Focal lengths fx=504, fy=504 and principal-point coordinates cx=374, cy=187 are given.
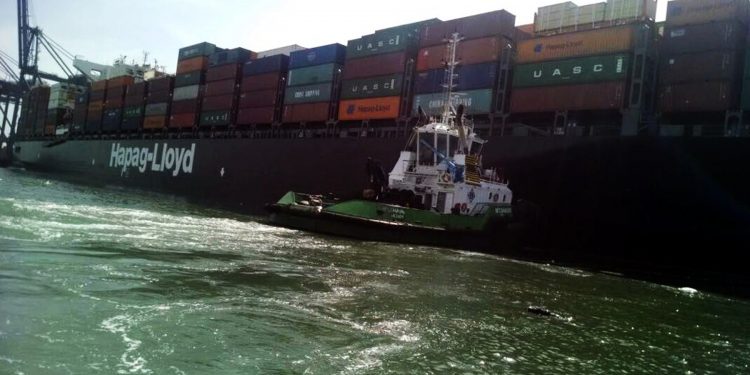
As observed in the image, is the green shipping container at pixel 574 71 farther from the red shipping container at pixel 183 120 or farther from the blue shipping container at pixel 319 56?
the red shipping container at pixel 183 120

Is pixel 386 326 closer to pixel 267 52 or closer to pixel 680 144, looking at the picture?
pixel 680 144

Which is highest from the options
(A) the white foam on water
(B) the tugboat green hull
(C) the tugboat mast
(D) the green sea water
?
(C) the tugboat mast

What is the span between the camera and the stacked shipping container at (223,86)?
35.8 m

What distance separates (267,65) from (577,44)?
69.0 ft

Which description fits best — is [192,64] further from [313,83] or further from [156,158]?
[313,83]

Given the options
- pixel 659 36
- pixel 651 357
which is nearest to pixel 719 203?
pixel 659 36

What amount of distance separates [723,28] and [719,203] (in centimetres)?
567

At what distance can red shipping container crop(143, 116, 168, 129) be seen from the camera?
41938 mm

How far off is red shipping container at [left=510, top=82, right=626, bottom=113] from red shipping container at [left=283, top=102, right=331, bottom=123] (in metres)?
12.2

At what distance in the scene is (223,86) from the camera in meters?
36.5

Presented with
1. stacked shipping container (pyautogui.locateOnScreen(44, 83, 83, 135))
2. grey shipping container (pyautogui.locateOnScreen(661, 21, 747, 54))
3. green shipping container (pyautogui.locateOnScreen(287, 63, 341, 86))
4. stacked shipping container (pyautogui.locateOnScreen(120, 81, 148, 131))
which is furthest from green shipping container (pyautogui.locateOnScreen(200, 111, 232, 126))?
stacked shipping container (pyautogui.locateOnScreen(44, 83, 83, 135))

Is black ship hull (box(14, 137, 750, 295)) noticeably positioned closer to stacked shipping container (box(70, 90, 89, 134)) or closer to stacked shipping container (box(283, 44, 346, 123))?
stacked shipping container (box(283, 44, 346, 123))

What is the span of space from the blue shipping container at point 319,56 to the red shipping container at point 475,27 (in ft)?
21.5

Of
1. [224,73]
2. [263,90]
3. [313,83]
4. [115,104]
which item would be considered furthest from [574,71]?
[115,104]
